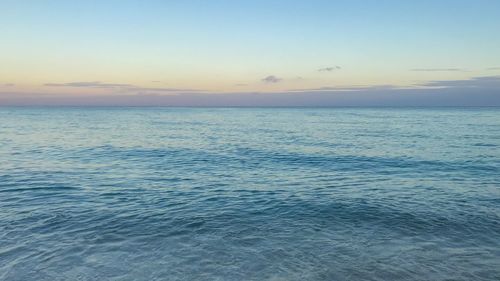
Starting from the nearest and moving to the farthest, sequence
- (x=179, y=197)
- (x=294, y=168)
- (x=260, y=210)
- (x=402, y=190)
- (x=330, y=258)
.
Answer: (x=330, y=258) < (x=260, y=210) < (x=179, y=197) < (x=402, y=190) < (x=294, y=168)

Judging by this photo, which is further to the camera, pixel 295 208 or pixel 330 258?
pixel 295 208

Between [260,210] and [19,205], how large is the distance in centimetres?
1371

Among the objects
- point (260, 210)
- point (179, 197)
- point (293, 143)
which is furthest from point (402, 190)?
point (293, 143)

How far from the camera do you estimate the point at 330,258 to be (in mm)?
14664

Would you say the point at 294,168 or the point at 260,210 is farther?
the point at 294,168

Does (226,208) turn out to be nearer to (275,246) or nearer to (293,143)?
(275,246)

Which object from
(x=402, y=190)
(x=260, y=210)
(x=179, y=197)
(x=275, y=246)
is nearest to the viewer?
(x=275, y=246)

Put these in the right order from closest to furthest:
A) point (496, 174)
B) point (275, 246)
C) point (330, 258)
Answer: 1. point (330, 258)
2. point (275, 246)
3. point (496, 174)

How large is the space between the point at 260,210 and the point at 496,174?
22049 millimetres

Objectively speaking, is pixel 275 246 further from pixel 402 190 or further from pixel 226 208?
pixel 402 190

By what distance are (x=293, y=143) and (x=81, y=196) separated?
36672 millimetres

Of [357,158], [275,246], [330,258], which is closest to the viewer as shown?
[330,258]

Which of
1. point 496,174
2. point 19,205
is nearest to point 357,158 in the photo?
point 496,174

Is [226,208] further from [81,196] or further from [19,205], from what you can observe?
[19,205]
